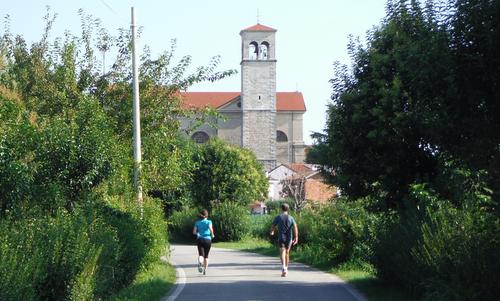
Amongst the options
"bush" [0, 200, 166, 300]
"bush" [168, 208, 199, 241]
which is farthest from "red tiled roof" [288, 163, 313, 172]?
"bush" [0, 200, 166, 300]

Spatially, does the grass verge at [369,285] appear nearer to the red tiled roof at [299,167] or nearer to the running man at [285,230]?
the running man at [285,230]

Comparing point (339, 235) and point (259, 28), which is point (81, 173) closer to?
point (339, 235)

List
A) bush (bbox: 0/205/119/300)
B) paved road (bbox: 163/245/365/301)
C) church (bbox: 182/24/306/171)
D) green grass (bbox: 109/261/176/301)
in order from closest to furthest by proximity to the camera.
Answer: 1. bush (bbox: 0/205/119/300)
2. green grass (bbox: 109/261/176/301)
3. paved road (bbox: 163/245/365/301)
4. church (bbox: 182/24/306/171)

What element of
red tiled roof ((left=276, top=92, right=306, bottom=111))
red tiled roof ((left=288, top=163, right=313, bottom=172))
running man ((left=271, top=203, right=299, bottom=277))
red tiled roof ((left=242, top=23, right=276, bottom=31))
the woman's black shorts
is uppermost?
red tiled roof ((left=242, top=23, right=276, bottom=31))

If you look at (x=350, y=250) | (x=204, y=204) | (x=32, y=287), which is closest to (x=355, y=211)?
(x=350, y=250)

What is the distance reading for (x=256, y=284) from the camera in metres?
19.4

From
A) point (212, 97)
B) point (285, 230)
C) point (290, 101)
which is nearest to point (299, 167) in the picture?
point (290, 101)

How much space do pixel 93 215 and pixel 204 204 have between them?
44113 millimetres

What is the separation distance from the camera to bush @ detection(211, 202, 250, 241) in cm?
4853

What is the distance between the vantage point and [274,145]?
364 feet

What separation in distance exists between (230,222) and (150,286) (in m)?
30.7

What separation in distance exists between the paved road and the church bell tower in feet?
270

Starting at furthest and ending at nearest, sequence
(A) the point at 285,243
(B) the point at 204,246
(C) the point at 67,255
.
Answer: (B) the point at 204,246, (A) the point at 285,243, (C) the point at 67,255

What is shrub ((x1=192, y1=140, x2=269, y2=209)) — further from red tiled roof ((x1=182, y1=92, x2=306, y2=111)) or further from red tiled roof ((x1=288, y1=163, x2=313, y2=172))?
red tiled roof ((x1=182, y1=92, x2=306, y2=111))
